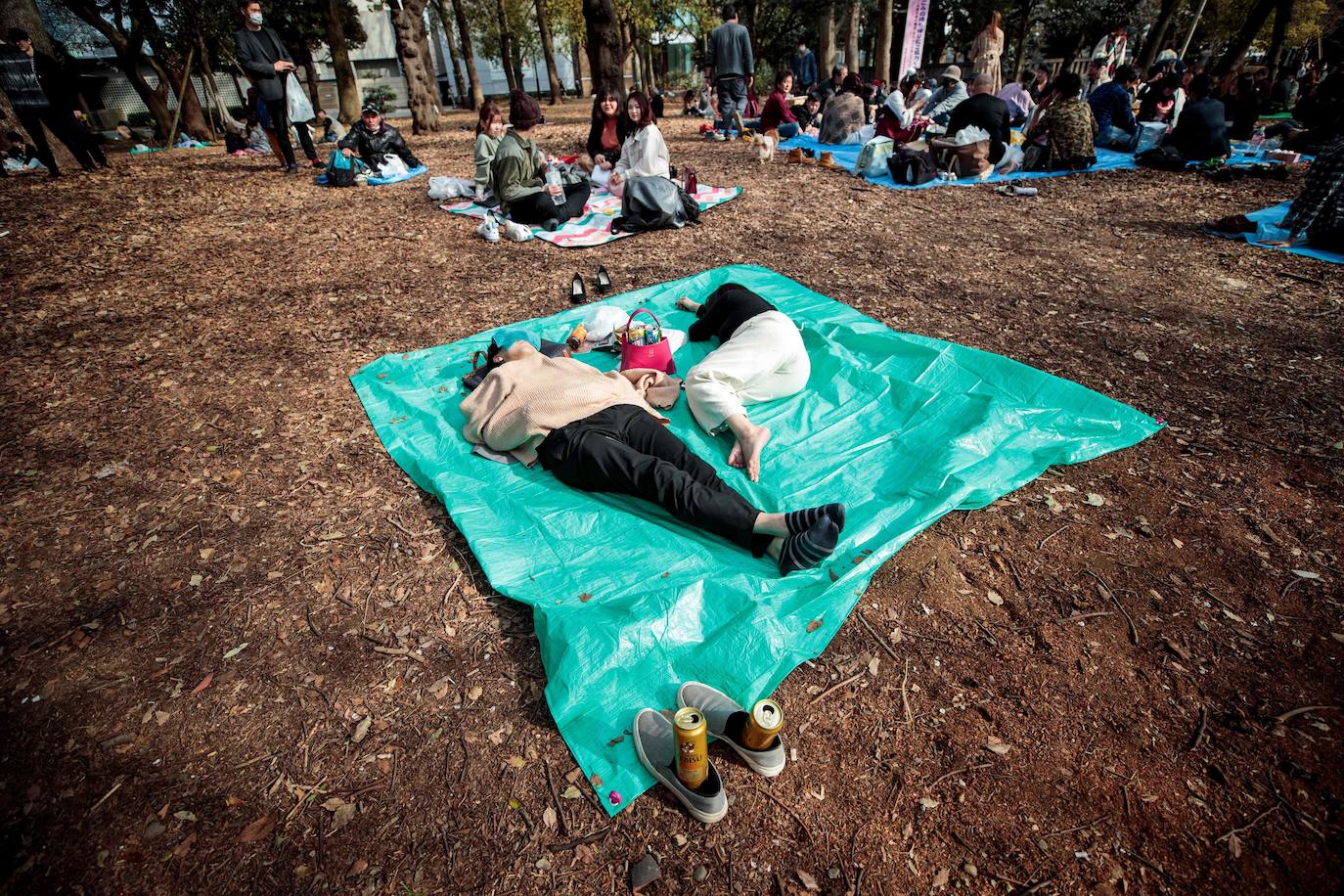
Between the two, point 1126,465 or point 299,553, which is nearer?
point 299,553

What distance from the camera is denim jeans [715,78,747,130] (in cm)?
1295

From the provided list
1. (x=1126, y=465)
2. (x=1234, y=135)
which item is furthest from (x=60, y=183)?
(x=1234, y=135)

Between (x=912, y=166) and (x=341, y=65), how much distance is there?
12.4 m

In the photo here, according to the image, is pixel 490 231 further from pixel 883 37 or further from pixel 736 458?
pixel 883 37

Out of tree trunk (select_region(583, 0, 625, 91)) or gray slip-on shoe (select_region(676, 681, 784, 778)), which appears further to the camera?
tree trunk (select_region(583, 0, 625, 91))

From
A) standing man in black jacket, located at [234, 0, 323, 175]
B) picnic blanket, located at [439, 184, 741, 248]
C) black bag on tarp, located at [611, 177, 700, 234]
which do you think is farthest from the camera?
standing man in black jacket, located at [234, 0, 323, 175]

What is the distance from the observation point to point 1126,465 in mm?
3352

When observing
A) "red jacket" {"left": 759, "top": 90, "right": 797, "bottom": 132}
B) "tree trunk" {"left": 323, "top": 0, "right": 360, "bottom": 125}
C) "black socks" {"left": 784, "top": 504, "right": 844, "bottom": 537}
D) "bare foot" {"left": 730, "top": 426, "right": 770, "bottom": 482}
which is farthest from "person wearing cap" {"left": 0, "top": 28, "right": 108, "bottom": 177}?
"black socks" {"left": 784, "top": 504, "right": 844, "bottom": 537}

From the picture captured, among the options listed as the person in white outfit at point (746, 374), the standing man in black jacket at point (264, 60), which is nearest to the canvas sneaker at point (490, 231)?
the person in white outfit at point (746, 374)

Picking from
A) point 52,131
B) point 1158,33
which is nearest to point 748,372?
point 52,131

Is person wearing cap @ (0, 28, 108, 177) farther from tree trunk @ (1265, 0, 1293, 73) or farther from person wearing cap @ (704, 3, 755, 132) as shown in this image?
tree trunk @ (1265, 0, 1293, 73)

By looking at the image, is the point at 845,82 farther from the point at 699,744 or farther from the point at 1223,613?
the point at 699,744

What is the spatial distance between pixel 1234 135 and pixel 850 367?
44.4 feet

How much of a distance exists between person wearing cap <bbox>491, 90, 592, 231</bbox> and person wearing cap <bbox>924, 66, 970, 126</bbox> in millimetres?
8461
